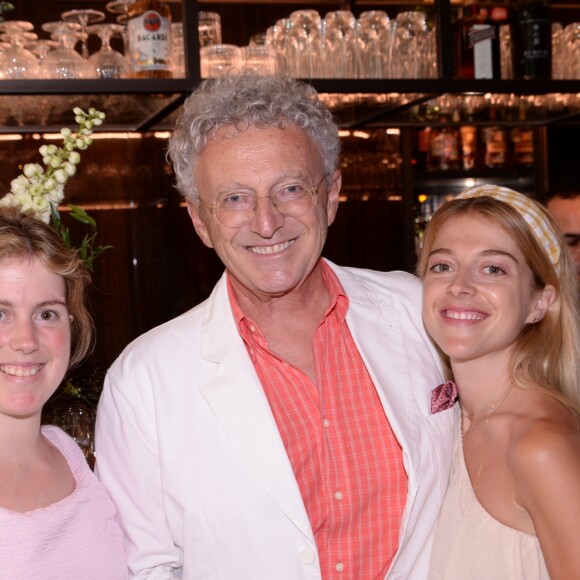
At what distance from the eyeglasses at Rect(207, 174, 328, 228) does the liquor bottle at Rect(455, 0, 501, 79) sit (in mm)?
1514

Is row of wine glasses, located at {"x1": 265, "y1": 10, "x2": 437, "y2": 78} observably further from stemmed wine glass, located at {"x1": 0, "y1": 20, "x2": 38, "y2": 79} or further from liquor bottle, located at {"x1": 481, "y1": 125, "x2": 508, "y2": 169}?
liquor bottle, located at {"x1": 481, "y1": 125, "x2": 508, "y2": 169}

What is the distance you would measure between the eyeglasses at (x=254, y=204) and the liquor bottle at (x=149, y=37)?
109 cm

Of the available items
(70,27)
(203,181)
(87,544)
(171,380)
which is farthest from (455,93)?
(87,544)

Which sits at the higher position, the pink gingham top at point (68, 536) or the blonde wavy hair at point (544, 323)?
the blonde wavy hair at point (544, 323)

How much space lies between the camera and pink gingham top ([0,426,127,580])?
1.63 metres

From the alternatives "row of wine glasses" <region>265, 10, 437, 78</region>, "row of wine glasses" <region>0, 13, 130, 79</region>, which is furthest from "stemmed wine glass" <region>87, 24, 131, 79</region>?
"row of wine glasses" <region>265, 10, 437, 78</region>

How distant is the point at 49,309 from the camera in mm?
1798

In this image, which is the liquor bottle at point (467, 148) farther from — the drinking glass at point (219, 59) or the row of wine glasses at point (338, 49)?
the drinking glass at point (219, 59)

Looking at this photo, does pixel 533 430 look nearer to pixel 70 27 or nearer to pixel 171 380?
pixel 171 380

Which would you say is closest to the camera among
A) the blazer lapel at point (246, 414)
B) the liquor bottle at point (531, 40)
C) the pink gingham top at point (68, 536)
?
the pink gingham top at point (68, 536)

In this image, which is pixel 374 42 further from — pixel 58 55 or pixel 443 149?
pixel 443 149

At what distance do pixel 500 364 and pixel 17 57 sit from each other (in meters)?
1.80

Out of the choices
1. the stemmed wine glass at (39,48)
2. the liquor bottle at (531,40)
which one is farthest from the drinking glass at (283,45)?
the liquor bottle at (531,40)

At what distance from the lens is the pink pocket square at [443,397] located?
2.05 metres
